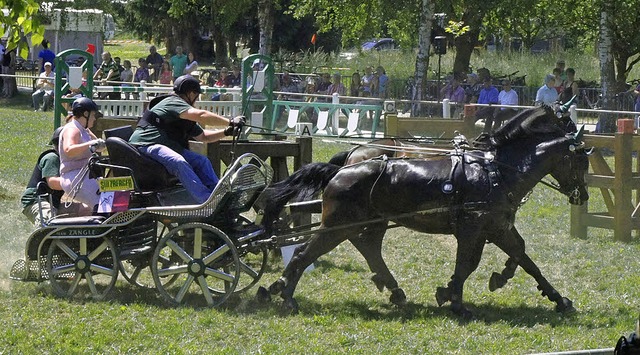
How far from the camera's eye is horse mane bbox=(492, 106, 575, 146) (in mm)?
9375

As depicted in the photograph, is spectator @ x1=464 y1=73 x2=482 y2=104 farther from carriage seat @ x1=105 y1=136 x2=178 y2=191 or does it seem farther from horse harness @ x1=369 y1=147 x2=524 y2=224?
carriage seat @ x1=105 y1=136 x2=178 y2=191

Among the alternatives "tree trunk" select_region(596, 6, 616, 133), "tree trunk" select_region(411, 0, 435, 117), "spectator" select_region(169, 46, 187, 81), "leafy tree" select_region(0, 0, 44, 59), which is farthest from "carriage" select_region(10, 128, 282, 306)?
"spectator" select_region(169, 46, 187, 81)

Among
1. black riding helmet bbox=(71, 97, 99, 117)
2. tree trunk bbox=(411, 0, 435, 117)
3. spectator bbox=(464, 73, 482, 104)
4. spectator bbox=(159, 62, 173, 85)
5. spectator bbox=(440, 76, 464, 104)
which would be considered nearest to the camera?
black riding helmet bbox=(71, 97, 99, 117)

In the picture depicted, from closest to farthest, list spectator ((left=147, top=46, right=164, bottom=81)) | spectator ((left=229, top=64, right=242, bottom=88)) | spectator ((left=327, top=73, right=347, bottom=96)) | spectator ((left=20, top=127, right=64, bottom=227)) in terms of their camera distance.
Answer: spectator ((left=20, top=127, right=64, bottom=227)) < spectator ((left=327, top=73, right=347, bottom=96)) < spectator ((left=229, top=64, right=242, bottom=88)) < spectator ((left=147, top=46, right=164, bottom=81))

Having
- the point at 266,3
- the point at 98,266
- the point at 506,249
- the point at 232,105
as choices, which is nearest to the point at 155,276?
the point at 98,266

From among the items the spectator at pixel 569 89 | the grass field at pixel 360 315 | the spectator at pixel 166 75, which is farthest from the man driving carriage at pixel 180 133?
the spectator at pixel 166 75

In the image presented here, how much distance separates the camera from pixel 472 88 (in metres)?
25.9

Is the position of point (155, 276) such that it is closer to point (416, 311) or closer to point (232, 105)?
point (416, 311)

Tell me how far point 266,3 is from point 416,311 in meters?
22.5

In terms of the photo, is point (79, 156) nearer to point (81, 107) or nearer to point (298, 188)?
point (81, 107)

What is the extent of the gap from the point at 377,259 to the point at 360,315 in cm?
96

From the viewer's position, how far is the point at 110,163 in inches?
373

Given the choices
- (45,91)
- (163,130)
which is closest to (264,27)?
(45,91)

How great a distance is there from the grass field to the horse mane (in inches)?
57.3
